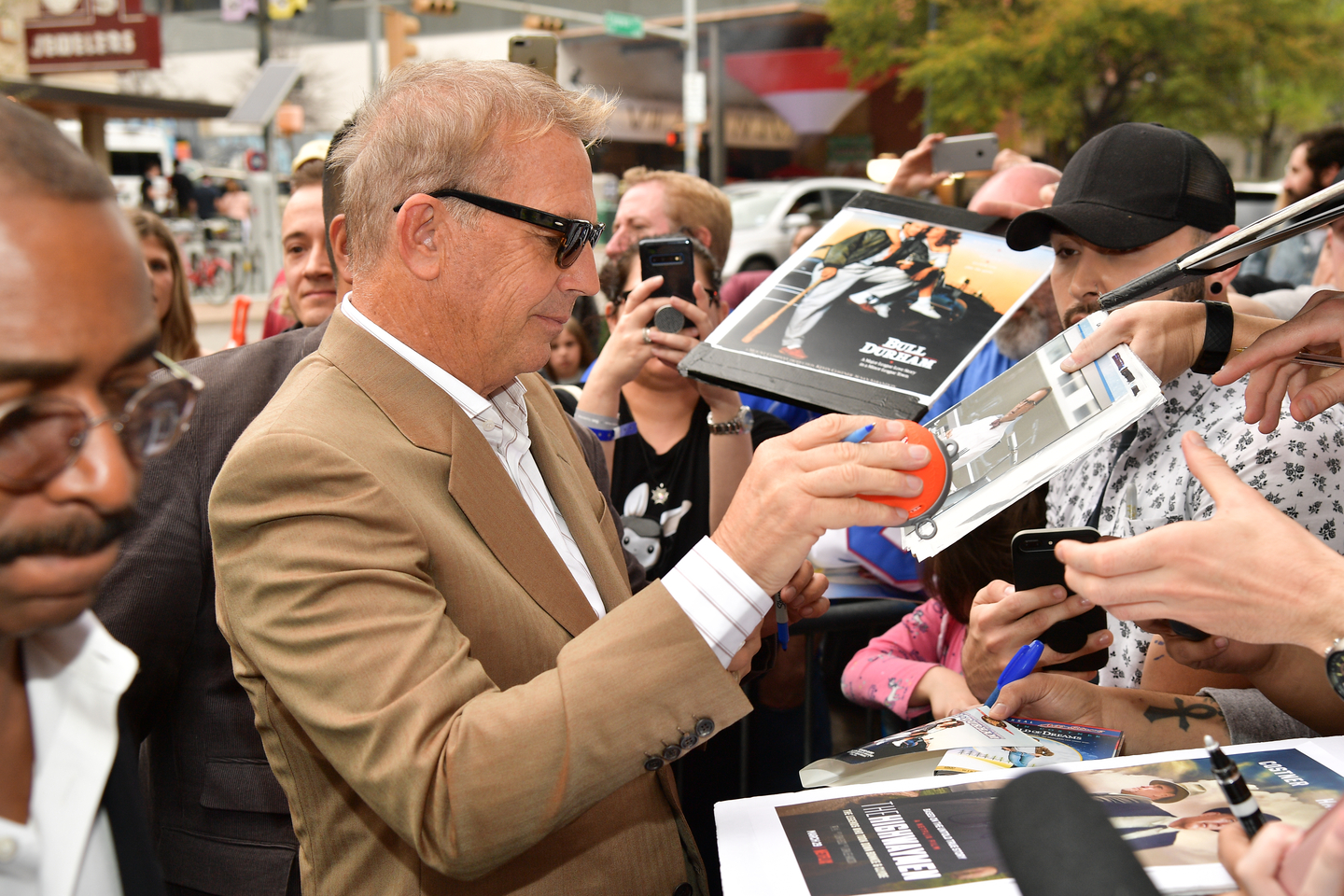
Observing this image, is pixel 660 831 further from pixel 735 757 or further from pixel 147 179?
pixel 147 179

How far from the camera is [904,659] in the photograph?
8.34ft

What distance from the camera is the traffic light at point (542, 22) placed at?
60.6 ft

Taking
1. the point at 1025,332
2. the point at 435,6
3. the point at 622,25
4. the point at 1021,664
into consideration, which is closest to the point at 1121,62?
the point at 622,25

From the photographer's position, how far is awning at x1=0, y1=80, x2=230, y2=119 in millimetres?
14781

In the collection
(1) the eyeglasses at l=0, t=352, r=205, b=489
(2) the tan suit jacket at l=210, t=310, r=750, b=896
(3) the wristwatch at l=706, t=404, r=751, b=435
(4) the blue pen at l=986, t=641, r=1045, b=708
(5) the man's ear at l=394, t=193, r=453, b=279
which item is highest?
(5) the man's ear at l=394, t=193, r=453, b=279

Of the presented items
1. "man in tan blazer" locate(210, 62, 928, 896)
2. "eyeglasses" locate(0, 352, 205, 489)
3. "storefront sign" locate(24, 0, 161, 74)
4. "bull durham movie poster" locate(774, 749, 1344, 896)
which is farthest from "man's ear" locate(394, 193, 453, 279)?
"storefront sign" locate(24, 0, 161, 74)

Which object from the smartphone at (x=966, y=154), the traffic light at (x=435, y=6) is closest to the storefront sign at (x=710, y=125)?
the traffic light at (x=435, y=6)

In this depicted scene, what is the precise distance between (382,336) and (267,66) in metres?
16.7

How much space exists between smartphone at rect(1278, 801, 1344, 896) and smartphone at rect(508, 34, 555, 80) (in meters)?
2.71

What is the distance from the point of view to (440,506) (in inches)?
63.5

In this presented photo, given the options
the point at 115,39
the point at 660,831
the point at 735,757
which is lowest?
the point at 735,757

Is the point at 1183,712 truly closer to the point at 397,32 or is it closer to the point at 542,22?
the point at 397,32

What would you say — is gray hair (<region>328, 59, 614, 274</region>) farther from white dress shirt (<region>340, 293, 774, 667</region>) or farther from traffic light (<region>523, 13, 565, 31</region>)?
traffic light (<region>523, 13, 565, 31</region>)

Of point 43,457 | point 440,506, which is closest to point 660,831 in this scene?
point 440,506
